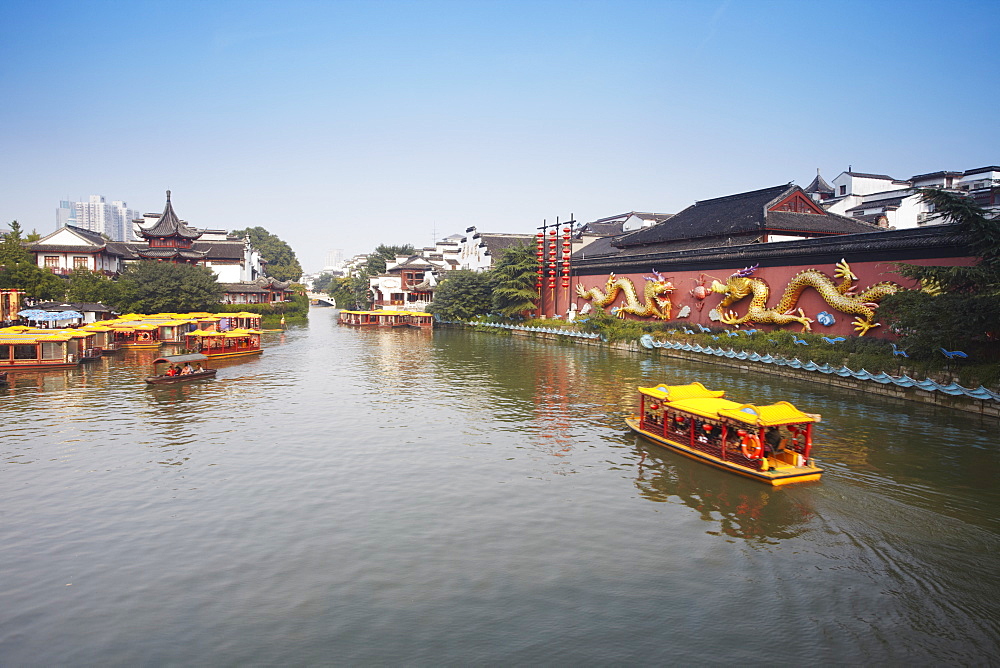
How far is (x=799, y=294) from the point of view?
26328mm

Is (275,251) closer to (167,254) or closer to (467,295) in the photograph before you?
(167,254)

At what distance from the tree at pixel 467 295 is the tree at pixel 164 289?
18.6 metres

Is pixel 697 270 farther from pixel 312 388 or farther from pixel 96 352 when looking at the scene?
pixel 96 352

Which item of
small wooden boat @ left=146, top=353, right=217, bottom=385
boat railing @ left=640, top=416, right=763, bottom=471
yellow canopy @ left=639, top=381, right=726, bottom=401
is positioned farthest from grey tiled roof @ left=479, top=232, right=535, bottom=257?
boat railing @ left=640, top=416, right=763, bottom=471

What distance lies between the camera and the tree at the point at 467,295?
53.9 meters

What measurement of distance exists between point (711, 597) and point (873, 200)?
1956 inches

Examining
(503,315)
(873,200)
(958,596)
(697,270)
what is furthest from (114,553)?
(873,200)

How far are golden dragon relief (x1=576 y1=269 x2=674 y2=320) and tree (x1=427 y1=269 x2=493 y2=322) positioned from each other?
13.3 meters

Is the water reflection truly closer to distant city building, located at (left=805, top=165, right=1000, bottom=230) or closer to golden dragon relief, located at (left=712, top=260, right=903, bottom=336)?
golden dragon relief, located at (left=712, top=260, right=903, bottom=336)

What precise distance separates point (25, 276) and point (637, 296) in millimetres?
36641

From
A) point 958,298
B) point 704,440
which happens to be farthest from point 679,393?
point 958,298

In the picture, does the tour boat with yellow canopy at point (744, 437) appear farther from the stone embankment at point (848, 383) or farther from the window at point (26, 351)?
the window at point (26, 351)

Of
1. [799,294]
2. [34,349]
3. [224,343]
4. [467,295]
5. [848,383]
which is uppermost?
[467,295]

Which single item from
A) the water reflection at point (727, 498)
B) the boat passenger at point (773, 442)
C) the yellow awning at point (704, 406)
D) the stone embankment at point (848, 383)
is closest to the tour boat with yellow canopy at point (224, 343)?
the stone embankment at point (848, 383)
